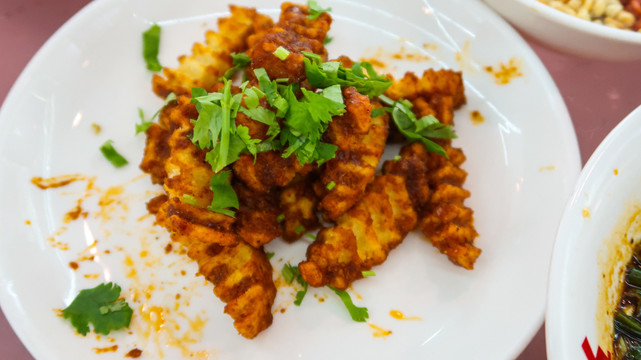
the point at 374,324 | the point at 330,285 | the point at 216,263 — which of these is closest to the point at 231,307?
the point at 216,263

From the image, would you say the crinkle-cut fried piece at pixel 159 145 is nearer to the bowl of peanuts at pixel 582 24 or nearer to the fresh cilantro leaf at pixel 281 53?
the fresh cilantro leaf at pixel 281 53

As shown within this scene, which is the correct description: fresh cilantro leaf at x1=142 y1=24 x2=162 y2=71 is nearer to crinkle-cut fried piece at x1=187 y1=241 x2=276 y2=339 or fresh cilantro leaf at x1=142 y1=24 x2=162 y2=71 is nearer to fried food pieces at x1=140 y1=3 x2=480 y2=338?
fried food pieces at x1=140 y1=3 x2=480 y2=338

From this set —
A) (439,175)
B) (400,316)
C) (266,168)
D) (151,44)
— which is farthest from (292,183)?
(151,44)

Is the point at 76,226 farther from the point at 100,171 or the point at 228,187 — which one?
the point at 228,187

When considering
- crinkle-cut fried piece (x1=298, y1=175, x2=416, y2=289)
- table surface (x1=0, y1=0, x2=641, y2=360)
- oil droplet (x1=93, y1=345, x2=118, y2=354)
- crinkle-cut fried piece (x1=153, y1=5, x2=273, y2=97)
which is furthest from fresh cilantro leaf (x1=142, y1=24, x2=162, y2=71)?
oil droplet (x1=93, y1=345, x2=118, y2=354)

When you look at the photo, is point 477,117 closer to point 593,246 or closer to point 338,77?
point 338,77
